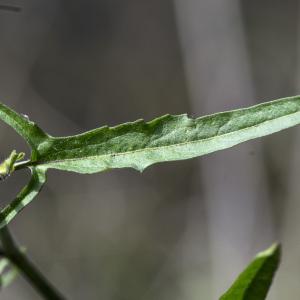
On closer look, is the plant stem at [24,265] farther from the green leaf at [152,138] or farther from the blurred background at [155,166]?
the blurred background at [155,166]

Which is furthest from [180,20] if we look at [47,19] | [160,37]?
[47,19]

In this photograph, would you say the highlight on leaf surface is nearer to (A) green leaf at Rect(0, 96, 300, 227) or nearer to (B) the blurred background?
(A) green leaf at Rect(0, 96, 300, 227)

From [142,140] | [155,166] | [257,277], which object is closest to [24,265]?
[142,140]

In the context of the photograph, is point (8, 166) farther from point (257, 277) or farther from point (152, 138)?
point (257, 277)

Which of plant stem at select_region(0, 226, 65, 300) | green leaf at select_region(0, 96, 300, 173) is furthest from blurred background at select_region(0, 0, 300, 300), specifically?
green leaf at select_region(0, 96, 300, 173)

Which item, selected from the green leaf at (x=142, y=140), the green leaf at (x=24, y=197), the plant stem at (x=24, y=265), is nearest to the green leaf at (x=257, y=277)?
the green leaf at (x=142, y=140)
